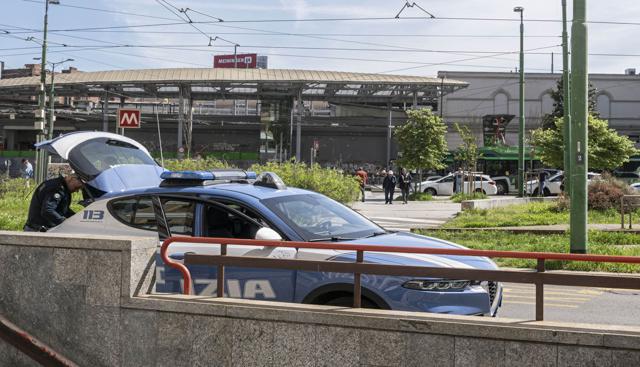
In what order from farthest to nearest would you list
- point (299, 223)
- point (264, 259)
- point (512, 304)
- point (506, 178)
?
point (506, 178)
point (512, 304)
point (299, 223)
point (264, 259)

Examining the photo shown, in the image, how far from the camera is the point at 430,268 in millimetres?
4383

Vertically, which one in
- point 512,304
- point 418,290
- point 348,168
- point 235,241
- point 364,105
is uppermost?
point 364,105

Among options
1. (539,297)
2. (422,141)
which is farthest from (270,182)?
(422,141)

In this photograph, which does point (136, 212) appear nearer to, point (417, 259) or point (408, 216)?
point (417, 259)

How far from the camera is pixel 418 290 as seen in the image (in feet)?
16.2

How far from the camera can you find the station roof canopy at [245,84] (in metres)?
56.8

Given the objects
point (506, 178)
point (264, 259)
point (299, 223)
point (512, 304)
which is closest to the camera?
point (264, 259)

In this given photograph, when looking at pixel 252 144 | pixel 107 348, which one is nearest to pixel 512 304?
pixel 107 348

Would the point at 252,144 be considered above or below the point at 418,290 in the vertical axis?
above

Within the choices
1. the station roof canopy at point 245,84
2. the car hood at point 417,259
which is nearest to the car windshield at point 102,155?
the car hood at point 417,259

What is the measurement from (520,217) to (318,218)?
15.1 m

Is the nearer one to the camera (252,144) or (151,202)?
(151,202)

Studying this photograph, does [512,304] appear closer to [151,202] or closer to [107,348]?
[151,202]

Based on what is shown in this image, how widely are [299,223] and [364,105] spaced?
6744 cm
